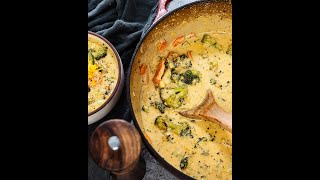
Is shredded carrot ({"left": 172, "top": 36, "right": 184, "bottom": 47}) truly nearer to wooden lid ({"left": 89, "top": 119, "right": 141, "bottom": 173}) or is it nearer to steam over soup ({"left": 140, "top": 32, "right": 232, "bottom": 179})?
steam over soup ({"left": 140, "top": 32, "right": 232, "bottom": 179})

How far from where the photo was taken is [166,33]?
4.15 ft

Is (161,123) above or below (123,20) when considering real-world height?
below

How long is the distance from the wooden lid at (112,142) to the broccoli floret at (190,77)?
422mm

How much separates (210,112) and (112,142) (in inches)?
16.5

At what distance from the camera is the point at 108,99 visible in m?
1.17

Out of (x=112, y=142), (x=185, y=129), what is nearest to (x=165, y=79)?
(x=185, y=129)

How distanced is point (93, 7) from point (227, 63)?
0.45 m

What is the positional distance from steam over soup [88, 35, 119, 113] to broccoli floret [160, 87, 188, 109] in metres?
0.14

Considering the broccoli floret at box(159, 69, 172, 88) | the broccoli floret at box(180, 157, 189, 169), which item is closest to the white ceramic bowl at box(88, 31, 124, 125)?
the broccoli floret at box(159, 69, 172, 88)

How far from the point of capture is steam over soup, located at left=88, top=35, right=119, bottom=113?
123 cm

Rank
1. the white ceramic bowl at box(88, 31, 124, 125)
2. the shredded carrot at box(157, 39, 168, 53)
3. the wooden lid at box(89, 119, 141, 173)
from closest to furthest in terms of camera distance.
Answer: the wooden lid at box(89, 119, 141, 173) < the white ceramic bowl at box(88, 31, 124, 125) < the shredded carrot at box(157, 39, 168, 53)

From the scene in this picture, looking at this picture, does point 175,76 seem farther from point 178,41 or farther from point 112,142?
point 112,142
